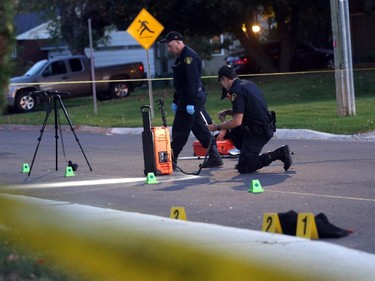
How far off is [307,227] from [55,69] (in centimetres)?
2562

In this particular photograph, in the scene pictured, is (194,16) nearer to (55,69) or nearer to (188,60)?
(55,69)

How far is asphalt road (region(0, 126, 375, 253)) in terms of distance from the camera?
935cm

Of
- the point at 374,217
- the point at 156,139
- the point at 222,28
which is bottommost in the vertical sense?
the point at 374,217

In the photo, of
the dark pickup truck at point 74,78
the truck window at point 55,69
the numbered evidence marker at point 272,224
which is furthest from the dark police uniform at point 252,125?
the truck window at point 55,69

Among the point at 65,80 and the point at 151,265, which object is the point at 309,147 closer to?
the point at 151,265

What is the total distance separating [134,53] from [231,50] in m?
5.95

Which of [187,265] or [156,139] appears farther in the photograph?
[156,139]

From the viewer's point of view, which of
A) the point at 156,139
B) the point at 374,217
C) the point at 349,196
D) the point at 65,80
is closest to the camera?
the point at 374,217

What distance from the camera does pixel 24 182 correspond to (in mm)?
12539

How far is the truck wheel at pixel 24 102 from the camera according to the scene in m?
29.9

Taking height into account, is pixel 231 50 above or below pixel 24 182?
above

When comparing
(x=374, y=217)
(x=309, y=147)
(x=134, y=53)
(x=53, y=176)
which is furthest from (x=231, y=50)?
(x=374, y=217)

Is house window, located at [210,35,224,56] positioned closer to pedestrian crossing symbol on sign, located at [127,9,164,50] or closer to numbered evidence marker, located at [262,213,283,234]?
pedestrian crossing symbol on sign, located at [127,9,164,50]

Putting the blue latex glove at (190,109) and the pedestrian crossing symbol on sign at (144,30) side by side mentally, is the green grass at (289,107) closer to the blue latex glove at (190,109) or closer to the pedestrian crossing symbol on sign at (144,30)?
the pedestrian crossing symbol on sign at (144,30)
